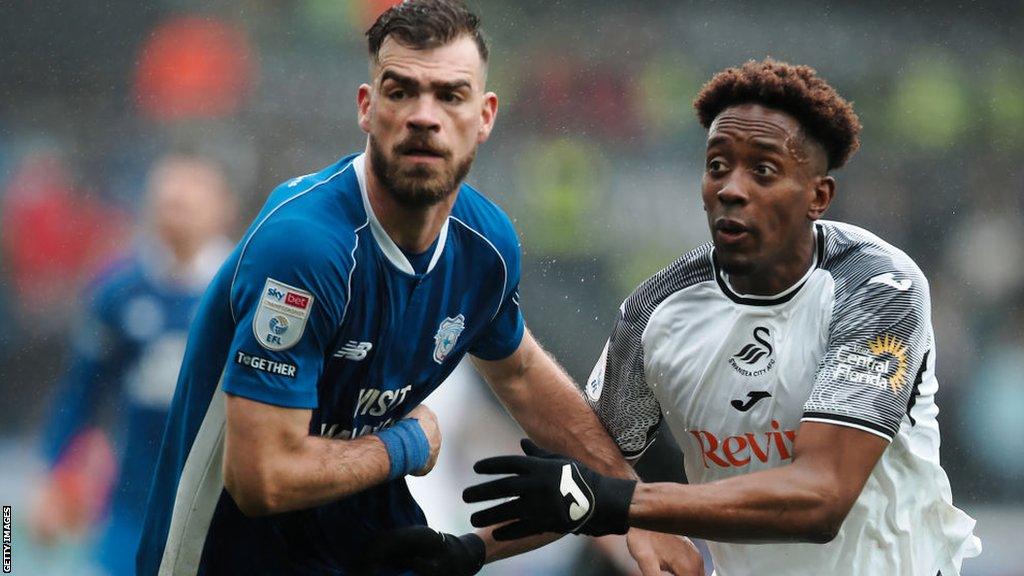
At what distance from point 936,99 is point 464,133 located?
4.37 metres

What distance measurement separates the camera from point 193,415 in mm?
2965

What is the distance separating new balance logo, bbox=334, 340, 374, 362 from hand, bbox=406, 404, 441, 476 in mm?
266

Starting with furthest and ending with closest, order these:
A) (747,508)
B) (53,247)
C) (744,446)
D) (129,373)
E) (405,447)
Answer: (53,247) → (129,373) → (744,446) → (405,447) → (747,508)

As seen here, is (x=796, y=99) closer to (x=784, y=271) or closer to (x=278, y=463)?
(x=784, y=271)

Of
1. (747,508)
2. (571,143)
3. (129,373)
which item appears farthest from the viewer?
(571,143)

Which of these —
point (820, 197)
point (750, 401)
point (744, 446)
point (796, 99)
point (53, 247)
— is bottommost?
point (744, 446)

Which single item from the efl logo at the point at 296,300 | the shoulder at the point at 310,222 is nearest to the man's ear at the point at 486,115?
the shoulder at the point at 310,222

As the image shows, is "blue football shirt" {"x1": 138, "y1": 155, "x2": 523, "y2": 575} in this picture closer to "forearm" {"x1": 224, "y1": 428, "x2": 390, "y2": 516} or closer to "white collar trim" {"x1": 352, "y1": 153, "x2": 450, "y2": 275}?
"white collar trim" {"x1": 352, "y1": 153, "x2": 450, "y2": 275}

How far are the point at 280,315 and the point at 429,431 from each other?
1.76 feet

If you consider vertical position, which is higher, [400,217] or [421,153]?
[421,153]

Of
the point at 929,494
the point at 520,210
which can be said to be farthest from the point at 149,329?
the point at 929,494

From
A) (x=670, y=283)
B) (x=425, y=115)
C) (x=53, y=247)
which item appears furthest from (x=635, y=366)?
(x=53, y=247)

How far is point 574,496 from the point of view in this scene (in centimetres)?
279

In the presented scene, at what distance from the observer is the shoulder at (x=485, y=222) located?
3129 mm
